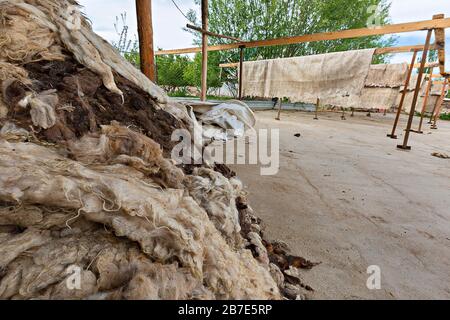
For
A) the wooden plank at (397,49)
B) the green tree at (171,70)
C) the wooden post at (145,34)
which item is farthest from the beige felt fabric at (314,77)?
the green tree at (171,70)

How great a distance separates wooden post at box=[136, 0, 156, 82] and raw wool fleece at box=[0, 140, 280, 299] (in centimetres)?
189

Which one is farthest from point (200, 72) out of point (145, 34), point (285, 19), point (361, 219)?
point (361, 219)

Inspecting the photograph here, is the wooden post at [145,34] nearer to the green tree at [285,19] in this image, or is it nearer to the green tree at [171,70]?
the green tree at [171,70]

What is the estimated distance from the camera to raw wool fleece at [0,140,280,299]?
0.65m

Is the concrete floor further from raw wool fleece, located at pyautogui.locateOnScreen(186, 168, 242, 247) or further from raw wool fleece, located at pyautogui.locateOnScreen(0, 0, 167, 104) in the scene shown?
raw wool fleece, located at pyautogui.locateOnScreen(0, 0, 167, 104)

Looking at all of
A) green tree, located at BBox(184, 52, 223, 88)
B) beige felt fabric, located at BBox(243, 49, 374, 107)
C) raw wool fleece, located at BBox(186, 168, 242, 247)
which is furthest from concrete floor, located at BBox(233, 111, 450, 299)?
green tree, located at BBox(184, 52, 223, 88)

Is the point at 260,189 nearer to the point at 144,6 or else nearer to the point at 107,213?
the point at 107,213

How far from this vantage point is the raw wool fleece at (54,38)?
1029 millimetres

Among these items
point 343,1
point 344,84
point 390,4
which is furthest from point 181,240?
point 390,4

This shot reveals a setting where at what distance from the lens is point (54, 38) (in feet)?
3.89

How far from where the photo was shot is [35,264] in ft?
2.20

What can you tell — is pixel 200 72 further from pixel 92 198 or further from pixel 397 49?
pixel 92 198

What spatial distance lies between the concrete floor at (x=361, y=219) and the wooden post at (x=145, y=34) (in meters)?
1.41
